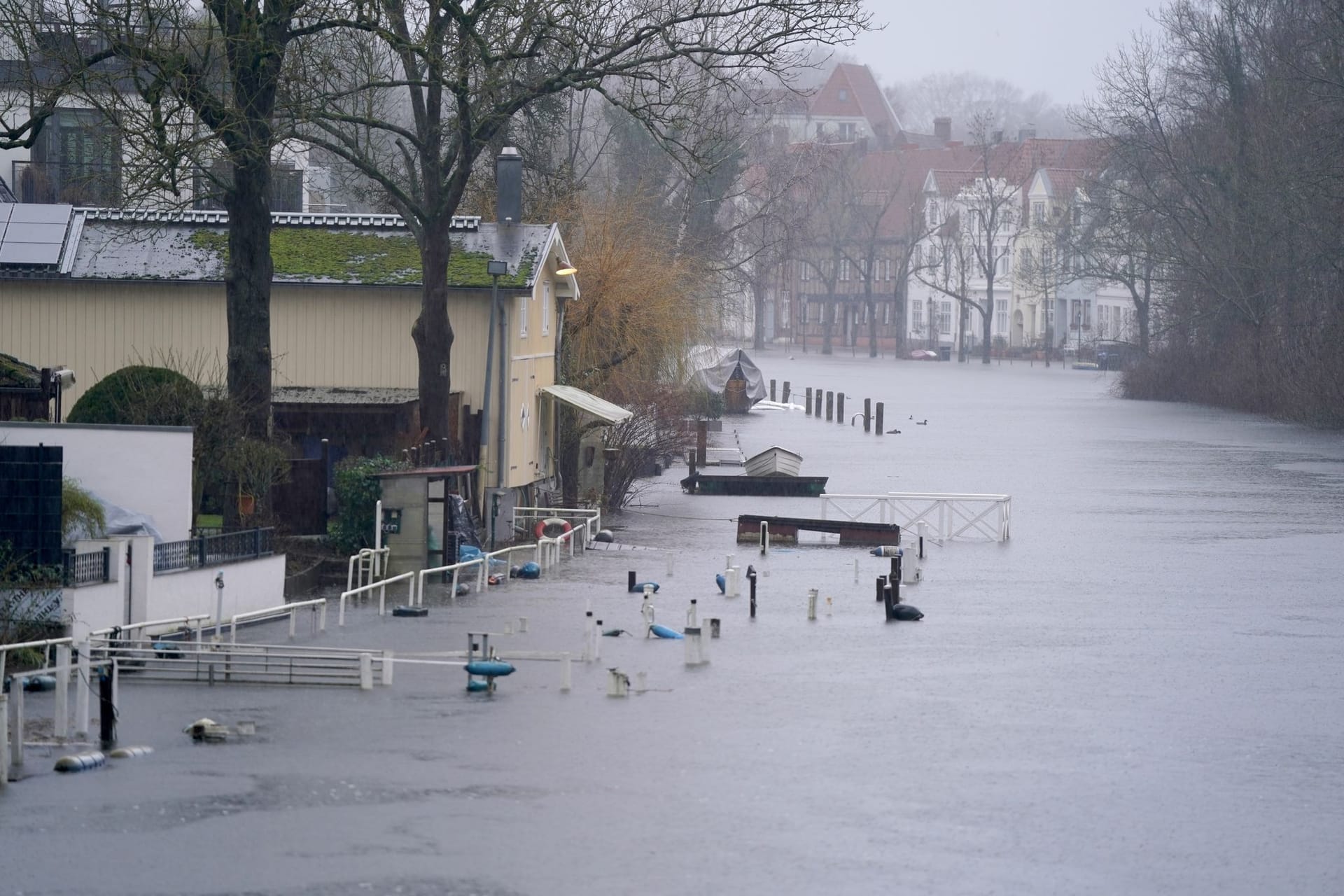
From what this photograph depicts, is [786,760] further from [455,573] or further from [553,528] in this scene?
[553,528]

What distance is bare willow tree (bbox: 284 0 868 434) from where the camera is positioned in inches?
1062

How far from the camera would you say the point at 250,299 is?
26.2 metres

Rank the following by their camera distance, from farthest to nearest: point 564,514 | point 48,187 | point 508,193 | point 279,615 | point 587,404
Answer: point 48,187
point 587,404
point 508,193
point 564,514
point 279,615

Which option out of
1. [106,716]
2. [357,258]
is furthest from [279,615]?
[357,258]

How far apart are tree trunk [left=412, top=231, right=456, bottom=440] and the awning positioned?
533 cm

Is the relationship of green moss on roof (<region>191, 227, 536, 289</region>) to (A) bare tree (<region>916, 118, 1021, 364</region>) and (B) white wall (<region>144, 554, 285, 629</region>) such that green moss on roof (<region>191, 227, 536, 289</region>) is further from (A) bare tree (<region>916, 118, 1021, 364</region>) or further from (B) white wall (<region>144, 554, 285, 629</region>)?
(A) bare tree (<region>916, 118, 1021, 364</region>)

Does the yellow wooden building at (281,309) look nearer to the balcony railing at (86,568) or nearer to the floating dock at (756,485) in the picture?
the floating dock at (756,485)

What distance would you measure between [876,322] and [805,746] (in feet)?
426

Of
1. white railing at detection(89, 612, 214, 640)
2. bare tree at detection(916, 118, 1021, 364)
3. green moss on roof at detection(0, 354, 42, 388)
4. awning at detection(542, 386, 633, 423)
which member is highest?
bare tree at detection(916, 118, 1021, 364)

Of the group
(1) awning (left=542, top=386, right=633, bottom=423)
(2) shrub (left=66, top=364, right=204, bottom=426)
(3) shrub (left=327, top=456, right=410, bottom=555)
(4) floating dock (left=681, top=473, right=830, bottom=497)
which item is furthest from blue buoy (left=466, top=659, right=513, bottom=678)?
(4) floating dock (left=681, top=473, right=830, bottom=497)

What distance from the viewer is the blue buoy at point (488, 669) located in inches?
710

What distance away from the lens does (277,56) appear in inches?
985

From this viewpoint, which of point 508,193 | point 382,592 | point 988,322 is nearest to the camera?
point 382,592

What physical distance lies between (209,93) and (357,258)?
30.2 feet
